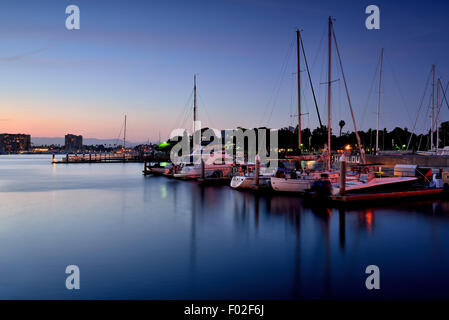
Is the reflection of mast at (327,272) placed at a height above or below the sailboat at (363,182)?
below

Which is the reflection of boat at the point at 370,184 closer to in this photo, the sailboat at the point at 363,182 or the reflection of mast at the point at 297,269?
the sailboat at the point at 363,182

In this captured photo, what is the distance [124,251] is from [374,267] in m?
9.63

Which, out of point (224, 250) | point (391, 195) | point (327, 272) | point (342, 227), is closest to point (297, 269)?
point (327, 272)

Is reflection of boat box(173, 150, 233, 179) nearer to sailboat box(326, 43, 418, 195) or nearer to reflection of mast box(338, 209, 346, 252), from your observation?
sailboat box(326, 43, 418, 195)

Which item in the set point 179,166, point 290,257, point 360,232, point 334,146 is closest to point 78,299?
point 290,257

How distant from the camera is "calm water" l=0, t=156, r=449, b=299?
34.9 ft

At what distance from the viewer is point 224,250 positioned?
49.8ft

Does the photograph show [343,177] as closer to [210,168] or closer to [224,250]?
[224,250]

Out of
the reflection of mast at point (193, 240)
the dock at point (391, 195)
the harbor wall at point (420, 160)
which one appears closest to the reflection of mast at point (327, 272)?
the reflection of mast at point (193, 240)

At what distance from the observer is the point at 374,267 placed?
41.4ft

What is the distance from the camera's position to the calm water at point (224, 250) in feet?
34.9

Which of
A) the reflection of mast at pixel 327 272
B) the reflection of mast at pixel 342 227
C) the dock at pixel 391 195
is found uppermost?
the dock at pixel 391 195

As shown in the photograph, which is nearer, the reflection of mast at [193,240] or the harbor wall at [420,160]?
the reflection of mast at [193,240]

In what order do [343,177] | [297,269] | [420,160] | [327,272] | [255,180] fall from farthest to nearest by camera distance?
1. [420,160]
2. [255,180]
3. [343,177]
4. [297,269]
5. [327,272]
